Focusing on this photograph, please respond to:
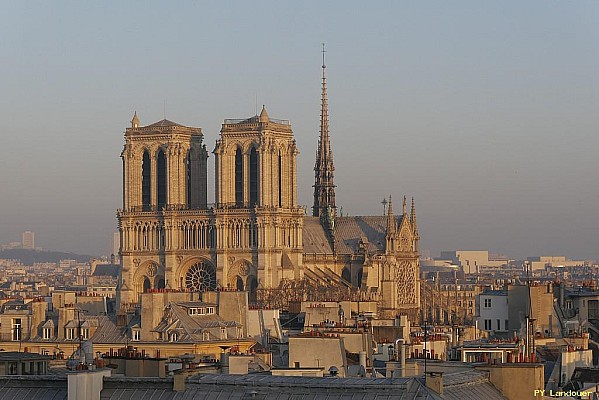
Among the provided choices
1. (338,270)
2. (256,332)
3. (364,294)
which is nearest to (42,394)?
(256,332)

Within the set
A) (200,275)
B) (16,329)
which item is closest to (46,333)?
(16,329)

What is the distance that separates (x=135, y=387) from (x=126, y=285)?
432 ft

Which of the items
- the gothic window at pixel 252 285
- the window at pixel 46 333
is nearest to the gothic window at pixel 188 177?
the gothic window at pixel 252 285

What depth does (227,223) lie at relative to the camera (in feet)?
561

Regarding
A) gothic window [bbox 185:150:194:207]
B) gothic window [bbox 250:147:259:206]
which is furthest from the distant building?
gothic window [bbox 185:150:194:207]

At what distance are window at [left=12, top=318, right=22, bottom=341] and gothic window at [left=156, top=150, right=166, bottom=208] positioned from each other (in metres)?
76.4

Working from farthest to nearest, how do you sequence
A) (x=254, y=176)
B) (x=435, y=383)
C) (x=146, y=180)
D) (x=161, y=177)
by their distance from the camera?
(x=146, y=180) → (x=161, y=177) → (x=254, y=176) → (x=435, y=383)

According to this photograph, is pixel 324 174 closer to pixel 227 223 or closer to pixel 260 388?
pixel 227 223

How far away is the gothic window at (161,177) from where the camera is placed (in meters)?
172

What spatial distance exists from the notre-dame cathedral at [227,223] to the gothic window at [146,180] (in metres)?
0.07

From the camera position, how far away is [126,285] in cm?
17125

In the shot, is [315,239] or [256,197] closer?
[256,197]

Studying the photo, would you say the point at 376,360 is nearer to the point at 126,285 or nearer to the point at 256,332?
the point at 256,332

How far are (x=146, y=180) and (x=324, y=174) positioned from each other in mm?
20292
